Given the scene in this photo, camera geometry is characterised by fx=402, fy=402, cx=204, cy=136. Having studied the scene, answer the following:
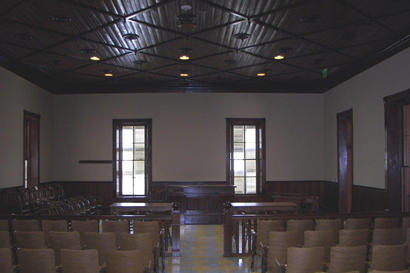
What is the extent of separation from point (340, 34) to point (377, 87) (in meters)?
2.45

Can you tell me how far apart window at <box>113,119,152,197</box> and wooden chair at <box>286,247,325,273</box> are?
30.2 ft

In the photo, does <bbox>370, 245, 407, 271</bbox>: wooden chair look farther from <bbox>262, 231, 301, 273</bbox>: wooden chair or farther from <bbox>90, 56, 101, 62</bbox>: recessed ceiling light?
<bbox>90, 56, 101, 62</bbox>: recessed ceiling light

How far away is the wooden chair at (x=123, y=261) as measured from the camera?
4.34 meters

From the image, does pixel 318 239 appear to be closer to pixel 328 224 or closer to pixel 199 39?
pixel 328 224

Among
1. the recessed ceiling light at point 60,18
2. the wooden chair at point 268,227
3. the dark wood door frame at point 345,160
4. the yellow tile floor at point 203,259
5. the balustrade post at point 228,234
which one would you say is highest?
the recessed ceiling light at point 60,18

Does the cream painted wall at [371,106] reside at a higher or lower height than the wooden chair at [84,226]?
higher

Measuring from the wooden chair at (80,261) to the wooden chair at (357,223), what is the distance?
3.92m

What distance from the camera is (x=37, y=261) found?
4398mm

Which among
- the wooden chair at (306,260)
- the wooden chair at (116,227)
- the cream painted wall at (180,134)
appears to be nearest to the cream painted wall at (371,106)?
the cream painted wall at (180,134)

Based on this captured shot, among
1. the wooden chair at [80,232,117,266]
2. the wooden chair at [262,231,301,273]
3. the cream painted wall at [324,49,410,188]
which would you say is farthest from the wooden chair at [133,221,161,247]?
the cream painted wall at [324,49,410,188]

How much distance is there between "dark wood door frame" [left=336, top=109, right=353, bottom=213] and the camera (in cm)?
1150

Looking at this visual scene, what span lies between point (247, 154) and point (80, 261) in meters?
9.37

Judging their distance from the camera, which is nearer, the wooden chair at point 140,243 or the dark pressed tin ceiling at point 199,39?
the wooden chair at point 140,243

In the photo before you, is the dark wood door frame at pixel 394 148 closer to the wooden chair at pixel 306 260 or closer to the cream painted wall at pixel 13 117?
the wooden chair at pixel 306 260
